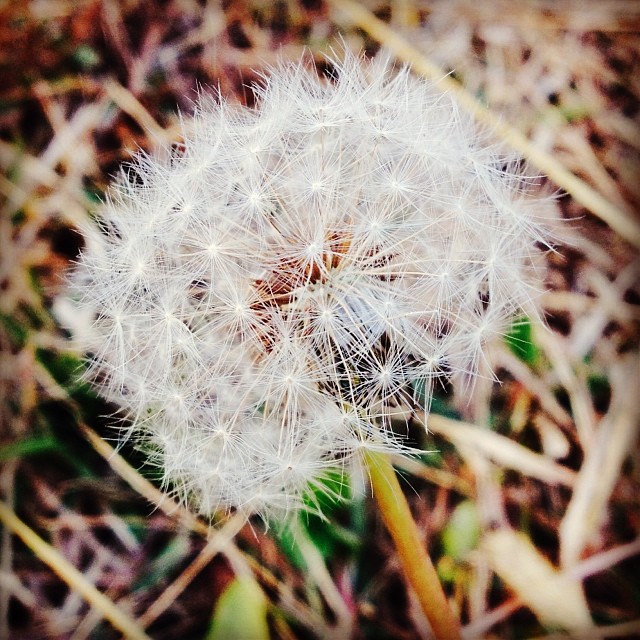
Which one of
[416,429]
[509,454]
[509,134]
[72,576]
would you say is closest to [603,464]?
[509,454]

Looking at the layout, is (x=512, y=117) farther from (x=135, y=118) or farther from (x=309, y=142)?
(x=135, y=118)

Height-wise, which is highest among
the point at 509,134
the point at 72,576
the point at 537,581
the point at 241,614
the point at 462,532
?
the point at 509,134

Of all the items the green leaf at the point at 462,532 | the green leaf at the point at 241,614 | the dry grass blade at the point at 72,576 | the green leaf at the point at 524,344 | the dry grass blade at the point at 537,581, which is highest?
the dry grass blade at the point at 72,576

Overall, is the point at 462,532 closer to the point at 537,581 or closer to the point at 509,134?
the point at 537,581

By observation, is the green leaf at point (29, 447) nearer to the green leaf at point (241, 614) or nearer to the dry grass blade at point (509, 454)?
the green leaf at point (241, 614)

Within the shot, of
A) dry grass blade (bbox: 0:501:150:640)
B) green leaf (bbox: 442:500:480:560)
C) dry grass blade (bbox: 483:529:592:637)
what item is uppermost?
dry grass blade (bbox: 0:501:150:640)

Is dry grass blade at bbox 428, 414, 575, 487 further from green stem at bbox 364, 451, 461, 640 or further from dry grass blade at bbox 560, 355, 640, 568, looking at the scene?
green stem at bbox 364, 451, 461, 640

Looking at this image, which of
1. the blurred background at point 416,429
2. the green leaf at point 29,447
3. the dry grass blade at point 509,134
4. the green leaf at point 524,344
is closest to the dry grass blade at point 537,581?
the blurred background at point 416,429

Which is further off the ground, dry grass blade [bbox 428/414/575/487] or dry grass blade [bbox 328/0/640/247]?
dry grass blade [bbox 328/0/640/247]

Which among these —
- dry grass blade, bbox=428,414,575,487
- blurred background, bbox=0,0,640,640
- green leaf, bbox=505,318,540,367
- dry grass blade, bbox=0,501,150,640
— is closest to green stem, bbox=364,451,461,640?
blurred background, bbox=0,0,640,640
